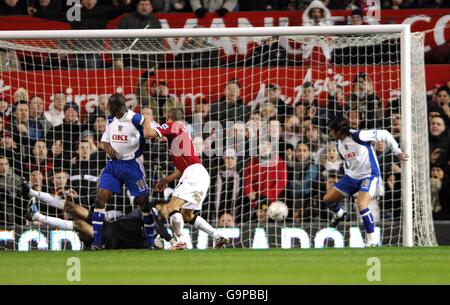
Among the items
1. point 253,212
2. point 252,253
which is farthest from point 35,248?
point 252,253

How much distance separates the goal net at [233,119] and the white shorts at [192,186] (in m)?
1.34

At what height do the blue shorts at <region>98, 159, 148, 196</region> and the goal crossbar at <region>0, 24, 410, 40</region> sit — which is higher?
the goal crossbar at <region>0, 24, 410, 40</region>

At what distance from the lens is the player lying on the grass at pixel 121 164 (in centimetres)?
1345

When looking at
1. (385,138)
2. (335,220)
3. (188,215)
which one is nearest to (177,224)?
(188,215)

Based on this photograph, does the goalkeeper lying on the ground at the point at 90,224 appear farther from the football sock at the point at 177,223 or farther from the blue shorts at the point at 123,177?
the football sock at the point at 177,223

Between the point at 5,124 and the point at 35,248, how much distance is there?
1.86 meters

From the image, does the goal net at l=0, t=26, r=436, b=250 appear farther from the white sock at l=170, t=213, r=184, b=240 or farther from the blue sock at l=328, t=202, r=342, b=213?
the white sock at l=170, t=213, r=184, b=240

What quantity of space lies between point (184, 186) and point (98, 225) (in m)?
1.10

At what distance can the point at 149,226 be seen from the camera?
1370 cm

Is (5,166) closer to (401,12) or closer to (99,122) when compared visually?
(99,122)

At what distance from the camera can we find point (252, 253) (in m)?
12.0

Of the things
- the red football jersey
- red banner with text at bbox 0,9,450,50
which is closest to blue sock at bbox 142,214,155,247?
the red football jersey

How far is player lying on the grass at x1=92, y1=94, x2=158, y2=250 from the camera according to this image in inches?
529

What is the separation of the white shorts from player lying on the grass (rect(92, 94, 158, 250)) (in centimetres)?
46
